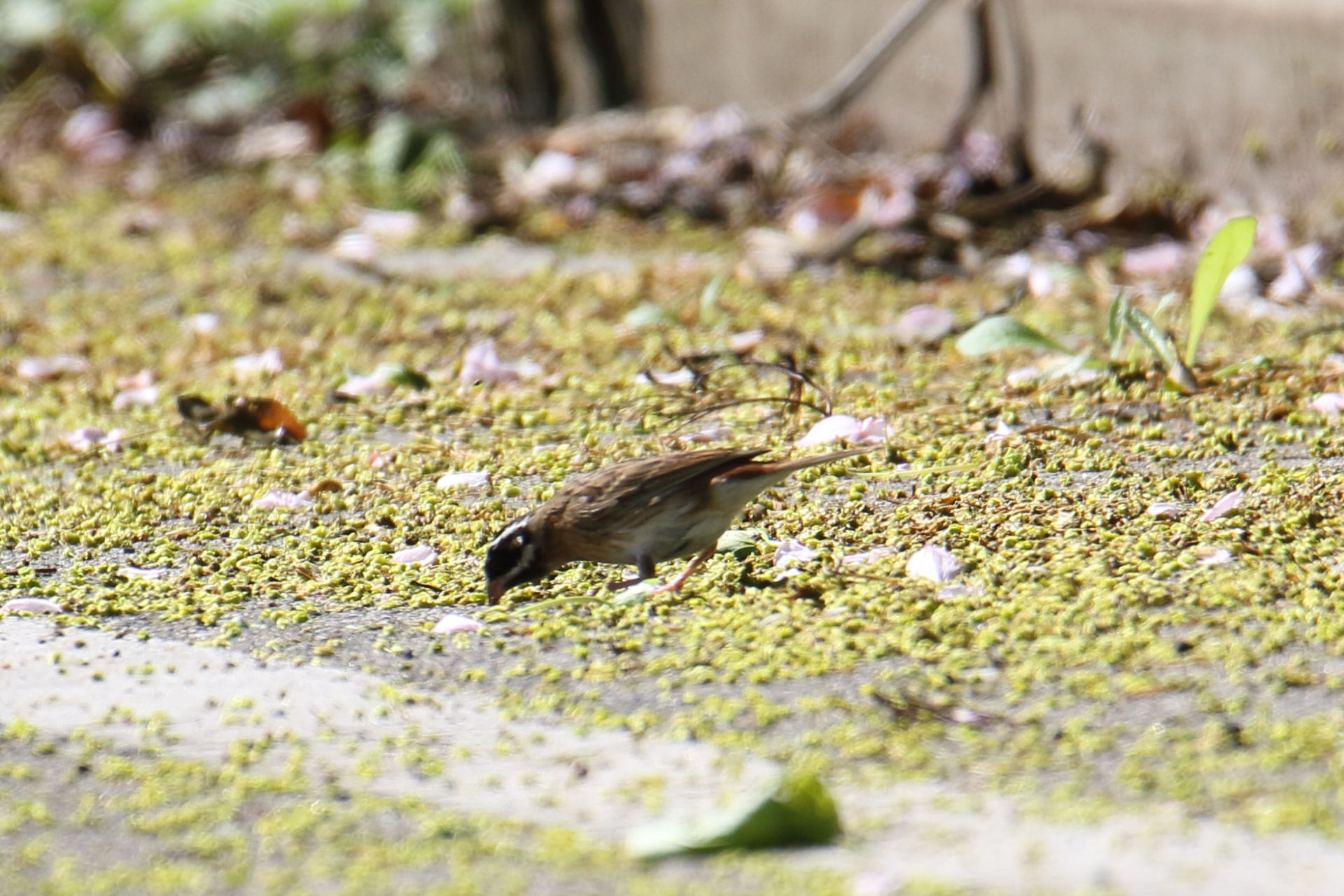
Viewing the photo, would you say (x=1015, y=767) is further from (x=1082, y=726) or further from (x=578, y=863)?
(x=578, y=863)

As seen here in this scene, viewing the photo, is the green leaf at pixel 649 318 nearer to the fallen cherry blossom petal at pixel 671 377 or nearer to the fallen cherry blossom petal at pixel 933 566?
the fallen cherry blossom petal at pixel 671 377

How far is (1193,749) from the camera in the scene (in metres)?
2.16

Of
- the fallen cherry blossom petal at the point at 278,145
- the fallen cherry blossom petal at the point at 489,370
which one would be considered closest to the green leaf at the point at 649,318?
the fallen cherry blossom petal at the point at 489,370

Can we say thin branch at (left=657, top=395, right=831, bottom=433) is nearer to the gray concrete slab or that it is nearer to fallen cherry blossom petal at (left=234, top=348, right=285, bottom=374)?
fallen cherry blossom petal at (left=234, top=348, right=285, bottom=374)

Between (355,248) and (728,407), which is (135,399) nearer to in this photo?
(728,407)

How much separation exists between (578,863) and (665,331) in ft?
9.87

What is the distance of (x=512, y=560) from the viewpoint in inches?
115

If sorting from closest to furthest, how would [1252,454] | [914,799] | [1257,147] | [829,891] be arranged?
[829,891]
[914,799]
[1252,454]
[1257,147]

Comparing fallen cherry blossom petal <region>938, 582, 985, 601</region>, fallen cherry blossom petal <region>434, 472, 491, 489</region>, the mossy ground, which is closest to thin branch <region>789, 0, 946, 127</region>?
the mossy ground

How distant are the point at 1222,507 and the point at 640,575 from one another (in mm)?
998

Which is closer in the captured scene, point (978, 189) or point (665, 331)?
point (665, 331)

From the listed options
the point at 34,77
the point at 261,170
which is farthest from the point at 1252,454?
the point at 34,77

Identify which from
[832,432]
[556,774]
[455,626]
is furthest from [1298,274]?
[556,774]

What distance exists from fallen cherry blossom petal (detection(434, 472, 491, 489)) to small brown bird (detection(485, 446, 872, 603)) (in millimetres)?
521
